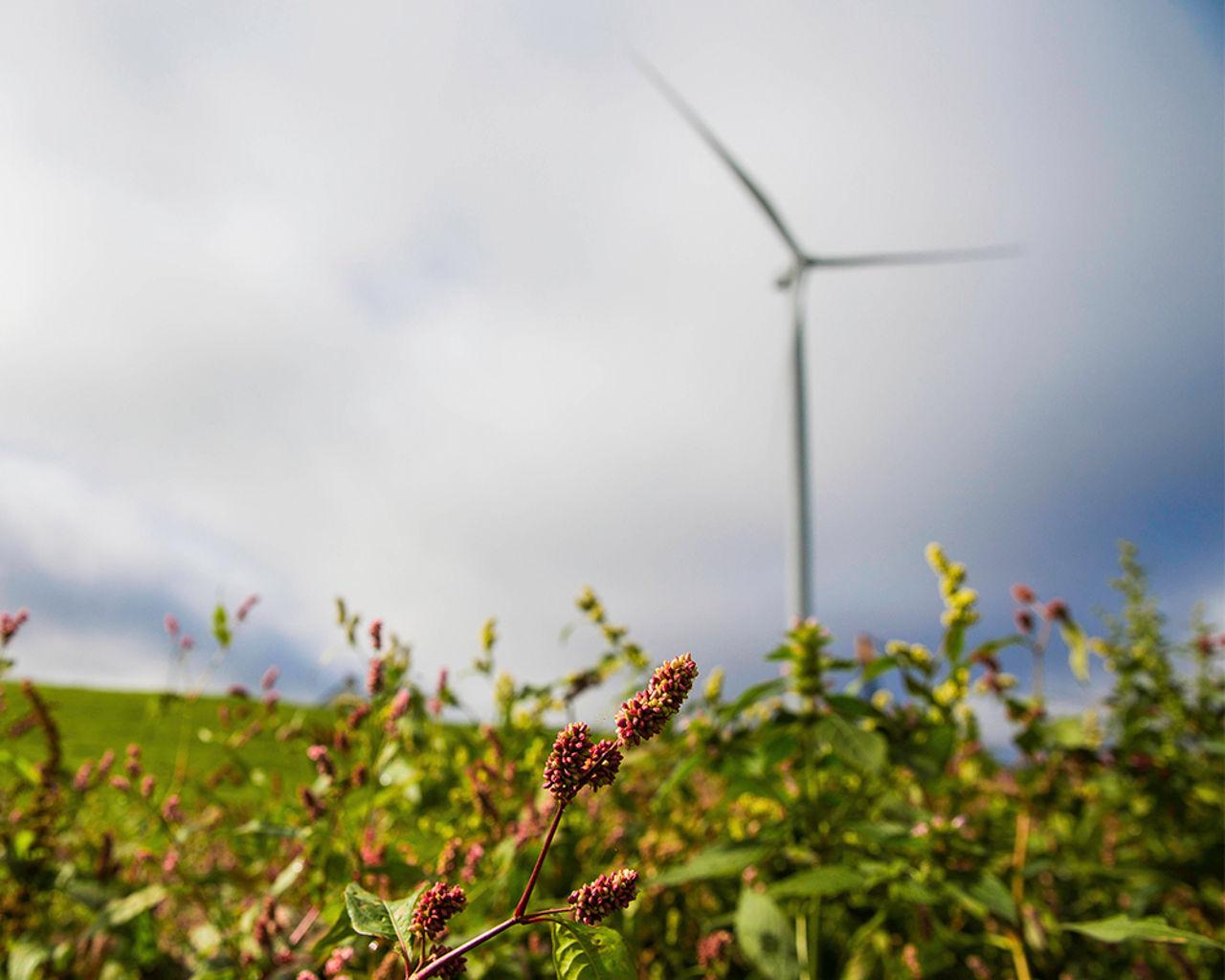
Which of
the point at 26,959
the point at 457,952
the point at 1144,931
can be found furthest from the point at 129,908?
the point at 1144,931

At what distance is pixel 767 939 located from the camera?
1.55 metres

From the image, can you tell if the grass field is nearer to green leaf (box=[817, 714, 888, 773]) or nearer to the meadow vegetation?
the meadow vegetation

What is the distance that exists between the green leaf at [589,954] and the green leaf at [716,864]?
1097 mm

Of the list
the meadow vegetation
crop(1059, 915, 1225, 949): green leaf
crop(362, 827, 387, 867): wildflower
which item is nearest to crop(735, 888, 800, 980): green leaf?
the meadow vegetation

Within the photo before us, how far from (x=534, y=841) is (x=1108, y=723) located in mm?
2519

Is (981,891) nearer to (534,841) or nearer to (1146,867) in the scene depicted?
(534,841)

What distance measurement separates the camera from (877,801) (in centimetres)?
211

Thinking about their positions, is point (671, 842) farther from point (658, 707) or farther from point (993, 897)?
point (658, 707)

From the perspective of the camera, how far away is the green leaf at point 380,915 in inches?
24.9

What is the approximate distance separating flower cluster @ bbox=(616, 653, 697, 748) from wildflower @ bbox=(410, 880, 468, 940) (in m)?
0.18

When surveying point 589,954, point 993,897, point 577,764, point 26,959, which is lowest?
point 26,959

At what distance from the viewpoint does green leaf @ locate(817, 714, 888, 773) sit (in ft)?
5.25

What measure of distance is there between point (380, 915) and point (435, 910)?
8 cm

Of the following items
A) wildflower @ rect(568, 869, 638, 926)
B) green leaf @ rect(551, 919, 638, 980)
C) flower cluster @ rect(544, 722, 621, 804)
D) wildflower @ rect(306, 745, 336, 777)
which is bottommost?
green leaf @ rect(551, 919, 638, 980)
